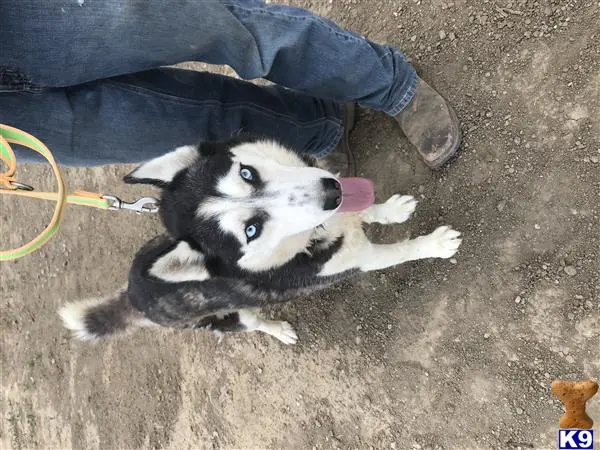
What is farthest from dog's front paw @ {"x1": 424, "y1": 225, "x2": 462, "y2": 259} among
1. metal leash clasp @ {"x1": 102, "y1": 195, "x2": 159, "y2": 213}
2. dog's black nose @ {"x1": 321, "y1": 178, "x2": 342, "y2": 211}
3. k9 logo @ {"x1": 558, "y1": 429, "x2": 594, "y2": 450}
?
metal leash clasp @ {"x1": 102, "y1": 195, "x2": 159, "y2": 213}

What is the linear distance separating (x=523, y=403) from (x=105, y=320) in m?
2.77

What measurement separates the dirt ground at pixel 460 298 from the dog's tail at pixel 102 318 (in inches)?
Answer: 35.6

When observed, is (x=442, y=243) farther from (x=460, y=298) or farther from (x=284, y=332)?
(x=284, y=332)

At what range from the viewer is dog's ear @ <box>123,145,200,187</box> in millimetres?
2516

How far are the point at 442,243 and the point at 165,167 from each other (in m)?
1.64

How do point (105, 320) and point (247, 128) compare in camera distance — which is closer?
point (247, 128)

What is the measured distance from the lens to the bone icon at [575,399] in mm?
2258

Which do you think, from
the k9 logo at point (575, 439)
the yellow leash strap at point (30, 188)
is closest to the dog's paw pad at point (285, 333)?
the yellow leash strap at point (30, 188)

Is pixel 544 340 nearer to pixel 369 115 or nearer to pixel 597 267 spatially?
pixel 597 267

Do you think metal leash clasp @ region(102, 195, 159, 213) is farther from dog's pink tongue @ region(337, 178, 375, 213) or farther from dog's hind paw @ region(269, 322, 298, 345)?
dog's hind paw @ region(269, 322, 298, 345)

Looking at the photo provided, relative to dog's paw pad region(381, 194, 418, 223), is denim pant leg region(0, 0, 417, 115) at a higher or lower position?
higher

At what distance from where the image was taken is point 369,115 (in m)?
3.47

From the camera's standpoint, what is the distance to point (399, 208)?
3.01 meters

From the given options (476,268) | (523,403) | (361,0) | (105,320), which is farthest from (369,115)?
(105,320)
